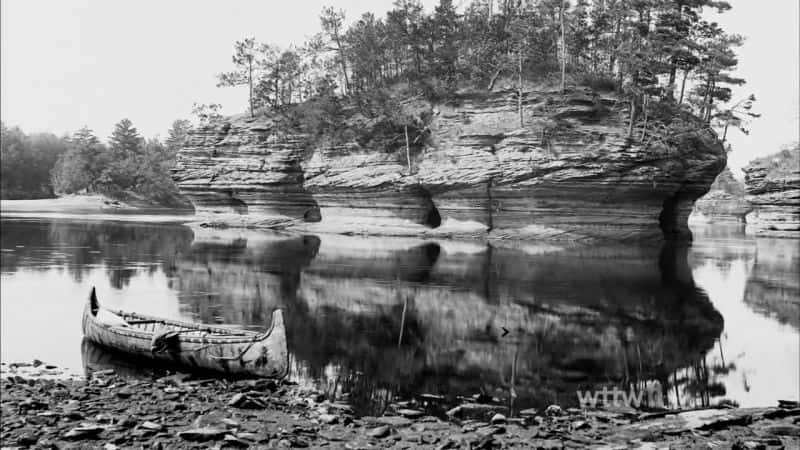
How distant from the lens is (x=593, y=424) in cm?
1014

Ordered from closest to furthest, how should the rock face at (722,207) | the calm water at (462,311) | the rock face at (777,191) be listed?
the calm water at (462,311), the rock face at (777,191), the rock face at (722,207)

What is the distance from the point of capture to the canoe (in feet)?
42.4

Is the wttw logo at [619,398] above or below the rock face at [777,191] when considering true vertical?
below

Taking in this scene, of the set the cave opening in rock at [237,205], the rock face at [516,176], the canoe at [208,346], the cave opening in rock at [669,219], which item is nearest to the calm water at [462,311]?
the canoe at [208,346]

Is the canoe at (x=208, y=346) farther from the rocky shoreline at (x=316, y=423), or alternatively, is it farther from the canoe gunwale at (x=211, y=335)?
the rocky shoreline at (x=316, y=423)

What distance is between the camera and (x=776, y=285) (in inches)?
1075

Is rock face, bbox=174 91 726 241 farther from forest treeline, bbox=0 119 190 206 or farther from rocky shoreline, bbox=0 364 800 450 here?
forest treeline, bbox=0 119 190 206

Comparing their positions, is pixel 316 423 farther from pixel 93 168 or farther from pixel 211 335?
pixel 93 168

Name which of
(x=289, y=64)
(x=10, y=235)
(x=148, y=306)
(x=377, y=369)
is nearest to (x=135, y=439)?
(x=377, y=369)

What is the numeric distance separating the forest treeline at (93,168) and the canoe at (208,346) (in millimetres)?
95214

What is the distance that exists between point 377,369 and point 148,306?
1115cm

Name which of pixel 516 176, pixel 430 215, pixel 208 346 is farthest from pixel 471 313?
pixel 430 215

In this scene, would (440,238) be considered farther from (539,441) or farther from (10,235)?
(539,441)

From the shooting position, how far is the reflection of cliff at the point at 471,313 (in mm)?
13805
